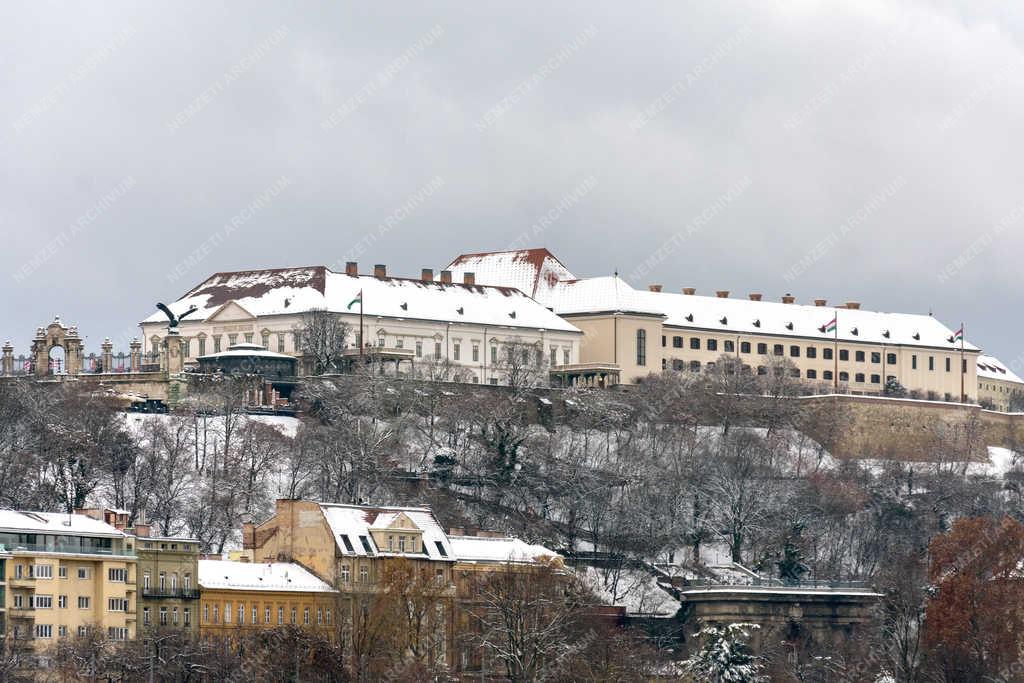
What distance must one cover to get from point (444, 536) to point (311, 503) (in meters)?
6.56

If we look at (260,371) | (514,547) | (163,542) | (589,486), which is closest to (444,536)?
(514,547)

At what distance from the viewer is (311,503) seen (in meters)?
139

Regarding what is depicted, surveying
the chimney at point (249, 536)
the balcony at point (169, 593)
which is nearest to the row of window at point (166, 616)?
the balcony at point (169, 593)

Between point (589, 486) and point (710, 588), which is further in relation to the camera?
point (589, 486)

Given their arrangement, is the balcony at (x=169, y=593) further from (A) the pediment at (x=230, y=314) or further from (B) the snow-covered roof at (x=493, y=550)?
(A) the pediment at (x=230, y=314)

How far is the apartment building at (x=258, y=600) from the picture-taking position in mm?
131625

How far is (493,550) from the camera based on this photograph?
479 ft

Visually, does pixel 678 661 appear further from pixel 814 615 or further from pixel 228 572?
pixel 228 572

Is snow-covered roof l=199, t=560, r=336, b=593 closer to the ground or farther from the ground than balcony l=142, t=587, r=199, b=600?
farther from the ground

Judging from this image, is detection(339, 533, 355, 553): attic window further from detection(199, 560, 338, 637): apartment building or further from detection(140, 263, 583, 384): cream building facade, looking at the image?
detection(140, 263, 583, 384): cream building facade

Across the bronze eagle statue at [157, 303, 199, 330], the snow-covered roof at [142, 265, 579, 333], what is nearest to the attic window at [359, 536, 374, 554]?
the bronze eagle statue at [157, 303, 199, 330]

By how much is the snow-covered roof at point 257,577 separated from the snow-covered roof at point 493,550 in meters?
8.41

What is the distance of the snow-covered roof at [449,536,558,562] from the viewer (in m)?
144

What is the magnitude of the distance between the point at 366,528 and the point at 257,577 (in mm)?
5893
